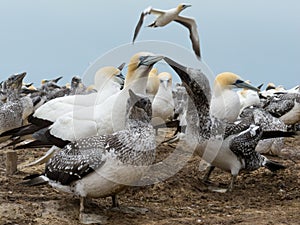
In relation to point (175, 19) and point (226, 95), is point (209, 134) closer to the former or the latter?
point (226, 95)

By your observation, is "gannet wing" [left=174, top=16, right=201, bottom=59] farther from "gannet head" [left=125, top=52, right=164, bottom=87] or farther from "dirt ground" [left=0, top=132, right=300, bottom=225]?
"gannet head" [left=125, top=52, right=164, bottom=87]

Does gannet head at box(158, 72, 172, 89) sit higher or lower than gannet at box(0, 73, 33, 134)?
higher

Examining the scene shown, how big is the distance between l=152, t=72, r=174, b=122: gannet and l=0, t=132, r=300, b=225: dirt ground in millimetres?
2775

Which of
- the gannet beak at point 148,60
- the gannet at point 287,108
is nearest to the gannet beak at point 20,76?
the gannet beak at point 148,60

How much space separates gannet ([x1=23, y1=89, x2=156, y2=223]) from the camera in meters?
5.21

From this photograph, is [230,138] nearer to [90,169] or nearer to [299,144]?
[90,169]

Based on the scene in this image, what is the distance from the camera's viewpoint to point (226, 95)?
31.0ft

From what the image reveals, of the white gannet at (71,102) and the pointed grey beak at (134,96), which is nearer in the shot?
the pointed grey beak at (134,96)

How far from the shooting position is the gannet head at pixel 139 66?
24.0 feet

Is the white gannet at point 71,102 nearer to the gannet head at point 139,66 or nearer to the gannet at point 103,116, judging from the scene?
the gannet at point 103,116

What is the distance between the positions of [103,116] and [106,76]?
2413mm

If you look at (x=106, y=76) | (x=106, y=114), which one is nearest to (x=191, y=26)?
(x=106, y=76)

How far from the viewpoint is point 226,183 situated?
26.0ft

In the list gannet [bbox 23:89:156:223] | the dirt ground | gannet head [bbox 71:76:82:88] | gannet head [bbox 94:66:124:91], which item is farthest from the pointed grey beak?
gannet head [bbox 71:76:82:88]
